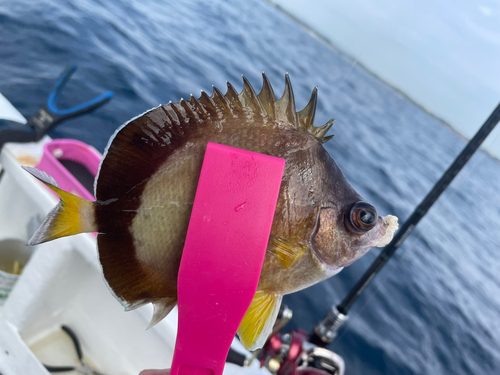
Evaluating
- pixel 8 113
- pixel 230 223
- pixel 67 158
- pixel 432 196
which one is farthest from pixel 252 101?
pixel 8 113

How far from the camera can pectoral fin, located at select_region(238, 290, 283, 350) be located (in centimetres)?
96

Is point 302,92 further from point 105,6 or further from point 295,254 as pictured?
point 295,254

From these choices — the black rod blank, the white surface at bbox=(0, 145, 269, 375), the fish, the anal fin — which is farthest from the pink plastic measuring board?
the black rod blank

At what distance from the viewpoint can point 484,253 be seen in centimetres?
1095

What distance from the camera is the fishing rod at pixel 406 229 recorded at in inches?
102

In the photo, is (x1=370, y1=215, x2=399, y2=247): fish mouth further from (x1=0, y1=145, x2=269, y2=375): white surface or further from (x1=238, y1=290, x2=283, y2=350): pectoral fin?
(x1=0, y1=145, x2=269, y2=375): white surface

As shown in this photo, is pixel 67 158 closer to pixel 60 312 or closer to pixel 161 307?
pixel 60 312

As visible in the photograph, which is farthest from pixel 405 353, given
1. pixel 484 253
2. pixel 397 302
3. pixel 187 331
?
pixel 484 253

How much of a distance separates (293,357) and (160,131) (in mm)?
2162

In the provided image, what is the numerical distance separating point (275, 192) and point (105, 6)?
11883 millimetres

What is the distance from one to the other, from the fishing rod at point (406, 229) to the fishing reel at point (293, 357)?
1.89ft

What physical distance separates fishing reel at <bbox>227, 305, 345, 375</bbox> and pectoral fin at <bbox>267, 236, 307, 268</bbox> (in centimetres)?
163

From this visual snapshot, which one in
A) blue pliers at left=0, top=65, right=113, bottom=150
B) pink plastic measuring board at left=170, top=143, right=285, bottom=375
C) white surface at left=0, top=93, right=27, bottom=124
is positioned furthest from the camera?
white surface at left=0, top=93, right=27, bottom=124

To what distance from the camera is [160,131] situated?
926 mm
